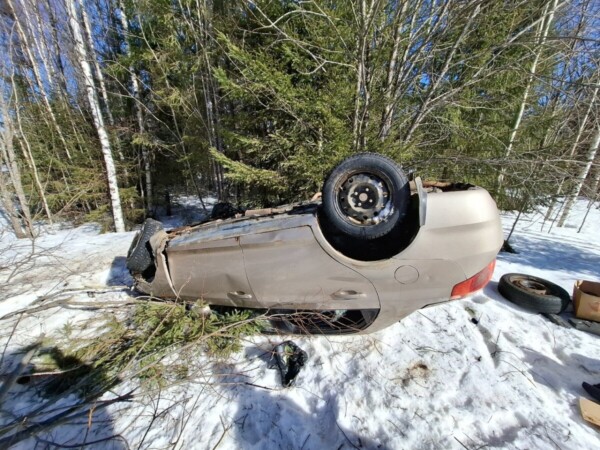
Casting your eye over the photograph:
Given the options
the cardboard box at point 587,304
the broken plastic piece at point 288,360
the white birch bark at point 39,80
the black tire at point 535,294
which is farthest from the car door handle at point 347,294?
the white birch bark at point 39,80

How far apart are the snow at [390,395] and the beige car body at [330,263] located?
0.43m

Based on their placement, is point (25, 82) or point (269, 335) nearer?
point (269, 335)

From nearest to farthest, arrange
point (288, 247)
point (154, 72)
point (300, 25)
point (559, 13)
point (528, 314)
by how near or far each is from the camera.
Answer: point (288, 247), point (528, 314), point (559, 13), point (300, 25), point (154, 72)

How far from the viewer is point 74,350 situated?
2434 mm

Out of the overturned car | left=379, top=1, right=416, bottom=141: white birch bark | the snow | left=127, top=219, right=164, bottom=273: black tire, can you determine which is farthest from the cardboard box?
left=127, top=219, right=164, bottom=273: black tire

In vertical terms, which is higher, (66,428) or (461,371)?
(461,371)

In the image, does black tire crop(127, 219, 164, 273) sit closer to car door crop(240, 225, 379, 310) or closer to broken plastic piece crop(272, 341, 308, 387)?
car door crop(240, 225, 379, 310)

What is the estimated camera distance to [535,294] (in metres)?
2.66

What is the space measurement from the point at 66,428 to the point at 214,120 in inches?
327

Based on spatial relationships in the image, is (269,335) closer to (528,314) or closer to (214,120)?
(528,314)

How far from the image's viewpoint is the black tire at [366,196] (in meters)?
2.05

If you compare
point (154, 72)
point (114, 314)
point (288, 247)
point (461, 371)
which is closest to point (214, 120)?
point (154, 72)

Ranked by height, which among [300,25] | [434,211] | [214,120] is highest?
[300,25]

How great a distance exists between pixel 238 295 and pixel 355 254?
1.20 m
